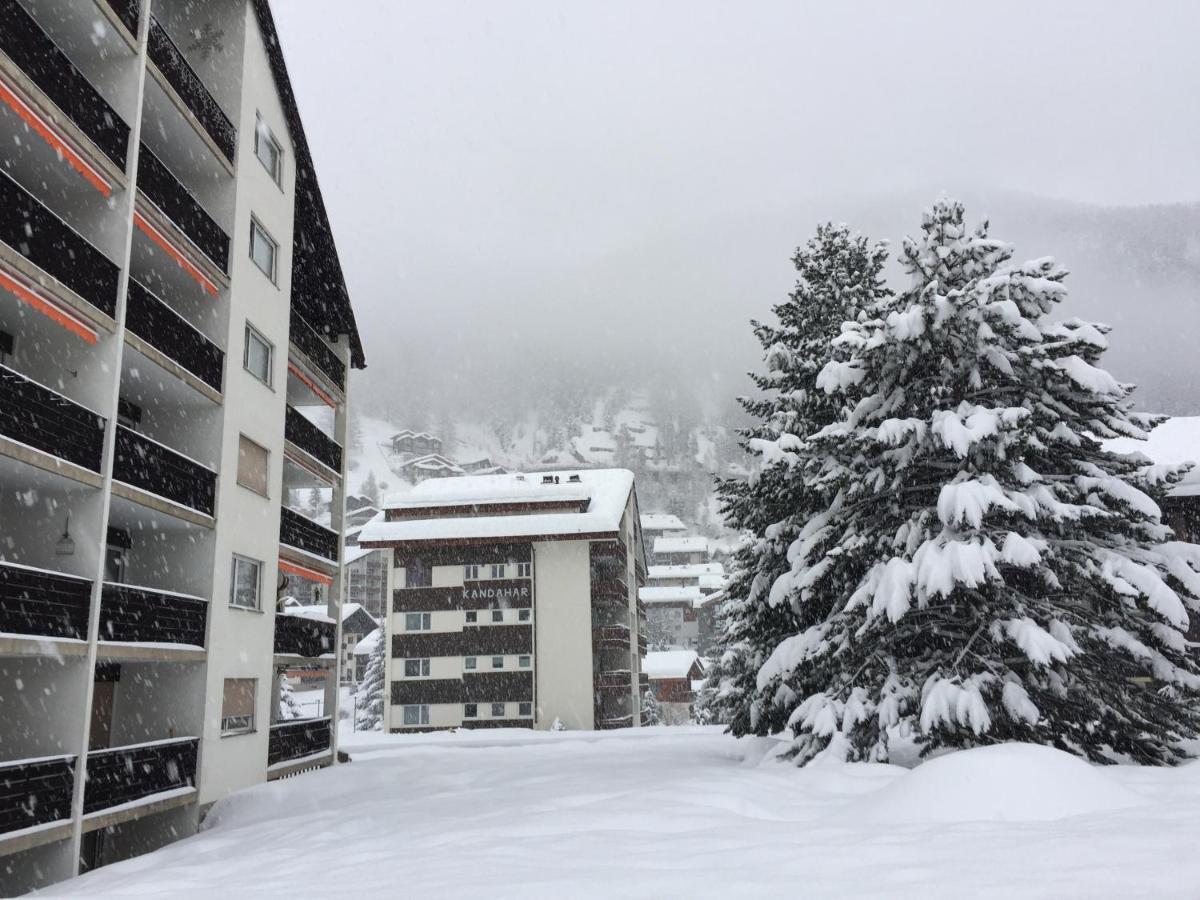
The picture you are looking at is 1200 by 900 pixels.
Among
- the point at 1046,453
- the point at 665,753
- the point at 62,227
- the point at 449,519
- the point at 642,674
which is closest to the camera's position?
the point at 62,227

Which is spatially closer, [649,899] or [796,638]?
[649,899]

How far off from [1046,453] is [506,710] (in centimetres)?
2988

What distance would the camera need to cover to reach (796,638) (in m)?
15.5

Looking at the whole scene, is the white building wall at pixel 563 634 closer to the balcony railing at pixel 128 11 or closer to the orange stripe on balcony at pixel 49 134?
the balcony railing at pixel 128 11

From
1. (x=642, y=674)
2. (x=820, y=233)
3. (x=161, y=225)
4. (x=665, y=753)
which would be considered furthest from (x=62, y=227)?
(x=642, y=674)

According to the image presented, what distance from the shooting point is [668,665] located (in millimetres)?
66250

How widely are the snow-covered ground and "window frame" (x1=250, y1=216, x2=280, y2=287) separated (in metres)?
11.1

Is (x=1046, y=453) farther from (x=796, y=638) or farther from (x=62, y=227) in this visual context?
(x=62, y=227)

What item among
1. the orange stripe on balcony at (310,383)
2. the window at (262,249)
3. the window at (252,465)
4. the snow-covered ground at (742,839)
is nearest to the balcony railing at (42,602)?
the snow-covered ground at (742,839)

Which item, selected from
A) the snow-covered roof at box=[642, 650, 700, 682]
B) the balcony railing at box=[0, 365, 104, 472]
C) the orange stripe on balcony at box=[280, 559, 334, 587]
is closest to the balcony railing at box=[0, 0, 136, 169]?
the balcony railing at box=[0, 365, 104, 472]

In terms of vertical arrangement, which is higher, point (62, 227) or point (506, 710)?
point (62, 227)

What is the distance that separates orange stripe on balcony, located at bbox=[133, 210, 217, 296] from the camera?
49.4 feet

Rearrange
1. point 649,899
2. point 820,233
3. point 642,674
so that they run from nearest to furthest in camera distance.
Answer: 1. point 649,899
2. point 820,233
3. point 642,674

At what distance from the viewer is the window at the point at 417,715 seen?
39906mm
